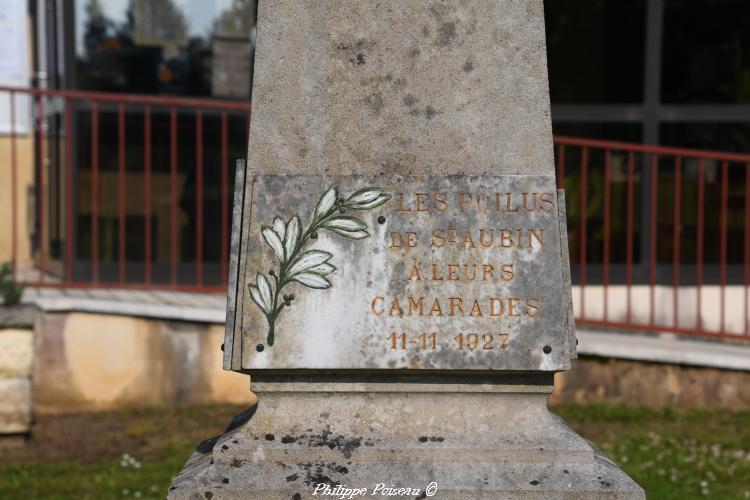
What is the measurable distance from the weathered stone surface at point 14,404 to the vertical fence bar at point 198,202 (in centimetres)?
138

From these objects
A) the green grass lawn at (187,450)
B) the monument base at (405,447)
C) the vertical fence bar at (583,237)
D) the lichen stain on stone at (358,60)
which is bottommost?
the green grass lawn at (187,450)

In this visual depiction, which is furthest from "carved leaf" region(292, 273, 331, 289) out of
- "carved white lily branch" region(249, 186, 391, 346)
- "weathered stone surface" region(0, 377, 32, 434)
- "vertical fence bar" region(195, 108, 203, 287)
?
"vertical fence bar" region(195, 108, 203, 287)

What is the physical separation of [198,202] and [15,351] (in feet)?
5.19

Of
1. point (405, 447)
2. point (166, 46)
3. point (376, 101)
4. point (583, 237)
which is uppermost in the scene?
point (166, 46)

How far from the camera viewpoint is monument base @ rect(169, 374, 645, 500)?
326 cm

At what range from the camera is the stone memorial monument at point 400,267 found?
334 cm

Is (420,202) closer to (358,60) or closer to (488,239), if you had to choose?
(488,239)

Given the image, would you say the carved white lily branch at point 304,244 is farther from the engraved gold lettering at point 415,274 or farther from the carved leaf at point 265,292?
the engraved gold lettering at point 415,274

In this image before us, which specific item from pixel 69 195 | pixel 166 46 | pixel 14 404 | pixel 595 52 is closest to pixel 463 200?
pixel 14 404

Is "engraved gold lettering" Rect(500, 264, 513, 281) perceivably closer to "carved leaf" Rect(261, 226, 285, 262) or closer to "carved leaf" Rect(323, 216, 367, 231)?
"carved leaf" Rect(323, 216, 367, 231)

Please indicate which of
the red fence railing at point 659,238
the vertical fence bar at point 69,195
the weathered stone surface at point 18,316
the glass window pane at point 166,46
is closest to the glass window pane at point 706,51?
the red fence railing at point 659,238

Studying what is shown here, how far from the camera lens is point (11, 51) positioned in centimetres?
862

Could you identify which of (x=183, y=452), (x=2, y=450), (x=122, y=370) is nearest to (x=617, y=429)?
(x=183, y=452)

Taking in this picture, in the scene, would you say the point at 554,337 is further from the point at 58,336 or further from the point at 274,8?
the point at 58,336
